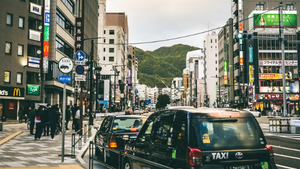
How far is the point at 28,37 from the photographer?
42.5m

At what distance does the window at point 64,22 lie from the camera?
47.2 metres

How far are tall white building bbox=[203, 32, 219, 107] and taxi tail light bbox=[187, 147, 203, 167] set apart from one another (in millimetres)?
128380

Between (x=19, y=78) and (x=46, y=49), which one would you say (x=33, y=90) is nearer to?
(x=19, y=78)

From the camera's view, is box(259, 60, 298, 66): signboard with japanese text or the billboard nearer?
box(259, 60, 298, 66): signboard with japanese text

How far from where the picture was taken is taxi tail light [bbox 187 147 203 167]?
4.89 meters

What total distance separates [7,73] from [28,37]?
18.2 ft

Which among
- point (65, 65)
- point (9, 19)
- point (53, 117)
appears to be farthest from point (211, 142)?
point (9, 19)

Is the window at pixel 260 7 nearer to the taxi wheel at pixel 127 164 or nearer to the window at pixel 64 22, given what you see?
the window at pixel 64 22

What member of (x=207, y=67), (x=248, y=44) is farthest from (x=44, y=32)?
(x=207, y=67)

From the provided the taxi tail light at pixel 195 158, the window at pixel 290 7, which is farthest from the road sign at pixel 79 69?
the window at pixel 290 7

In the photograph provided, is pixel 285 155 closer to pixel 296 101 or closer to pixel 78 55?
pixel 78 55

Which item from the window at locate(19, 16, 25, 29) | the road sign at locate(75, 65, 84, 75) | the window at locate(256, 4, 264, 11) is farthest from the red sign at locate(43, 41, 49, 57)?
the window at locate(256, 4, 264, 11)

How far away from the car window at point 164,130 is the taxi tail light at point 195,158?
63cm

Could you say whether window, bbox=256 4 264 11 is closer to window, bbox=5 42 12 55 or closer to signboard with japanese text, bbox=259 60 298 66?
signboard with japanese text, bbox=259 60 298 66
